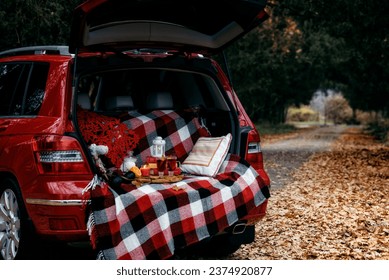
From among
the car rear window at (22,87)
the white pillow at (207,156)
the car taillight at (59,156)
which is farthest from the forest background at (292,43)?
the car taillight at (59,156)

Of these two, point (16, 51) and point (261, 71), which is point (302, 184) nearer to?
point (16, 51)

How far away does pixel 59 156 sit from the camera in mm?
4621

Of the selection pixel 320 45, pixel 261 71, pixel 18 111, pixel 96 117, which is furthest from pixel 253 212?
pixel 320 45

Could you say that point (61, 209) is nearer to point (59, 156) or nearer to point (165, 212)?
point (59, 156)

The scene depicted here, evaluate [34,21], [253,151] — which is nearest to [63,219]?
[253,151]

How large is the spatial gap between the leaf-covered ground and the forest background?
5.25 meters

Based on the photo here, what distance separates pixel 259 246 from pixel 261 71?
2601cm

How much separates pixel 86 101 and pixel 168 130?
817mm

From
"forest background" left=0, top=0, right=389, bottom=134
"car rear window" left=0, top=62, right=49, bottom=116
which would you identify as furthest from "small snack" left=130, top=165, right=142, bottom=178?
"forest background" left=0, top=0, right=389, bottom=134

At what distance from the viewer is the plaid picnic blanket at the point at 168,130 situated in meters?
5.77

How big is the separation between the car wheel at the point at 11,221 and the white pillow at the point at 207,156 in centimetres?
154

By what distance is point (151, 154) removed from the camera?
572 cm

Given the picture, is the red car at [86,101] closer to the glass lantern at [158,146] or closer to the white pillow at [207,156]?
the white pillow at [207,156]

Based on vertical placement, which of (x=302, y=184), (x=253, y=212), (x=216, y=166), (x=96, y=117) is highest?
(x=96, y=117)
